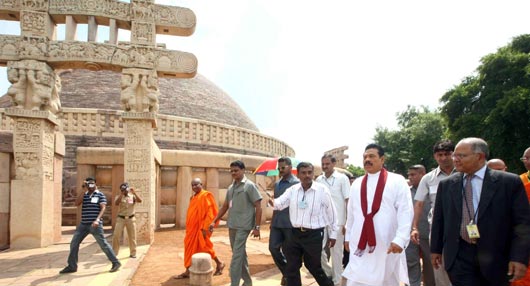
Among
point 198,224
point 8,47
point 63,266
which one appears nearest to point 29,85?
point 8,47

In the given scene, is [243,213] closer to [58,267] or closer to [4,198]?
[58,267]

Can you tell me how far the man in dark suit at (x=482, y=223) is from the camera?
301cm

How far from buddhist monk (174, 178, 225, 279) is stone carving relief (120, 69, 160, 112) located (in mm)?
3492

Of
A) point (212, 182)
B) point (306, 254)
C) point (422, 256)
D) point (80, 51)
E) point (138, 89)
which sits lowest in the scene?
point (422, 256)

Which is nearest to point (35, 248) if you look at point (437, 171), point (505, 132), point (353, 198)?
point (353, 198)

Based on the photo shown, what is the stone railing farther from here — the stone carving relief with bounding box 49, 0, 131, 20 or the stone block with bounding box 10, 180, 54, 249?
the stone block with bounding box 10, 180, 54, 249

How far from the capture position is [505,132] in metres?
19.1

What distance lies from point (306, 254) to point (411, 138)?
1338 inches

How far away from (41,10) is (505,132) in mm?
19026

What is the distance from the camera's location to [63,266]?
22.7 feet

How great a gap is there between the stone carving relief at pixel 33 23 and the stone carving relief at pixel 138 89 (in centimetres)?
204

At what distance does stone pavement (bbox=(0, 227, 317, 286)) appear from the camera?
595 centimetres

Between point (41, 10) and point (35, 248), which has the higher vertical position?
point (41, 10)

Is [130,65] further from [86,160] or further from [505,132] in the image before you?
[505,132]
